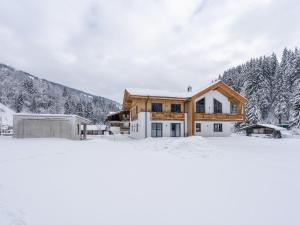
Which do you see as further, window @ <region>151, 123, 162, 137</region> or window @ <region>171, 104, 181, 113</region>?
window @ <region>171, 104, 181, 113</region>

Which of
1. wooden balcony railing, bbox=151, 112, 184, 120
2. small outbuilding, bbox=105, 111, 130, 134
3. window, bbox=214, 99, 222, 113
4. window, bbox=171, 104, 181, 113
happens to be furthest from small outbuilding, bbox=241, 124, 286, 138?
small outbuilding, bbox=105, 111, 130, 134

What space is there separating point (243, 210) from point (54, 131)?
74.4 feet

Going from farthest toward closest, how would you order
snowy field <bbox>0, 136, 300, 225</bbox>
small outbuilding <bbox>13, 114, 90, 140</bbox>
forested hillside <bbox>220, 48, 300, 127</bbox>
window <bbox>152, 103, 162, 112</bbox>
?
forested hillside <bbox>220, 48, 300, 127</bbox>, window <bbox>152, 103, 162, 112</bbox>, small outbuilding <bbox>13, 114, 90, 140</bbox>, snowy field <bbox>0, 136, 300, 225</bbox>

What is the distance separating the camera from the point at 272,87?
6175 cm

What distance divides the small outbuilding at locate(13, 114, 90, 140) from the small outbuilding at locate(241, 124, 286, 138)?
120 ft

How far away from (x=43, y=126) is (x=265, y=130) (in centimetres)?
4119

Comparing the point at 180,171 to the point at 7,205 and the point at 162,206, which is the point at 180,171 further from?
the point at 7,205

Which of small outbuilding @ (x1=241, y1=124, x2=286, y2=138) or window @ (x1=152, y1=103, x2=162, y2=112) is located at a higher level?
window @ (x1=152, y1=103, x2=162, y2=112)

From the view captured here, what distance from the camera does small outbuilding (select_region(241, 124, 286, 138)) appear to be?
126ft

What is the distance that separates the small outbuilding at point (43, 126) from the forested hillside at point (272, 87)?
43.6 meters

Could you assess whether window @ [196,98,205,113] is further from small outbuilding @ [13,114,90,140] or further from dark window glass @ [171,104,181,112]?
small outbuilding @ [13,114,90,140]

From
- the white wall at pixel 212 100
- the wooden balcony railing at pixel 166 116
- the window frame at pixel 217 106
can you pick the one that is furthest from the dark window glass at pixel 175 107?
the window frame at pixel 217 106

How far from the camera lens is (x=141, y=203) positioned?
512cm

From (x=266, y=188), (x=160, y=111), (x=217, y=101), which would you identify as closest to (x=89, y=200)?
(x=266, y=188)
